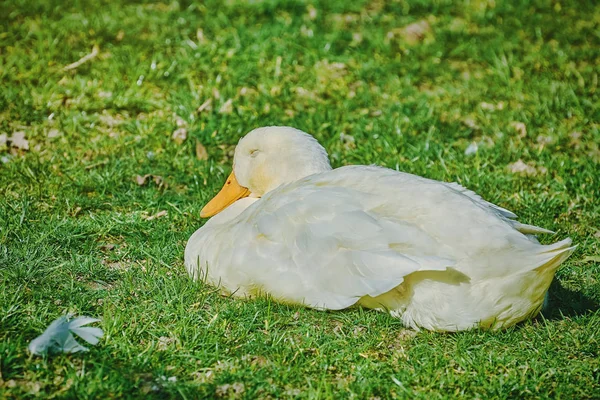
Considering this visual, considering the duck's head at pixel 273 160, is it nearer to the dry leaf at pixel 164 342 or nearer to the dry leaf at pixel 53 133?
the dry leaf at pixel 164 342

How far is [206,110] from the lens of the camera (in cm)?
656

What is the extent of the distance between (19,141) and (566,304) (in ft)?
13.4

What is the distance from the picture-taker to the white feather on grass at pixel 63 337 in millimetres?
3465

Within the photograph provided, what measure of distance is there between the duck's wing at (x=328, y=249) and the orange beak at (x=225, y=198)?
865mm

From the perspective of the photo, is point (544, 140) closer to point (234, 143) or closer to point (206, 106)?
point (234, 143)

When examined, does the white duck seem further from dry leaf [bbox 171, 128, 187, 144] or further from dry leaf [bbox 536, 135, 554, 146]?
dry leaf [bbox 536, 135, 554, 146]

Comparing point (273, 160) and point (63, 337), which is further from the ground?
point (273, 160)

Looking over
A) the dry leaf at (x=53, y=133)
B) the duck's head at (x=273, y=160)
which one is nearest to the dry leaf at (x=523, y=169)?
the duck's head at (x=273, y=160)

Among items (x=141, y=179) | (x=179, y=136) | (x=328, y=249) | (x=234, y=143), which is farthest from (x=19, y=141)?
(x=328, y=249)

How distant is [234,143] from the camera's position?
20.6 feet

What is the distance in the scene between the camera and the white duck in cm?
371

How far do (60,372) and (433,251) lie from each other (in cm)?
176

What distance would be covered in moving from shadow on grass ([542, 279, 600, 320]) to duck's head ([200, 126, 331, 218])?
4.85 ft

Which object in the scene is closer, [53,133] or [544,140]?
[53,133]
